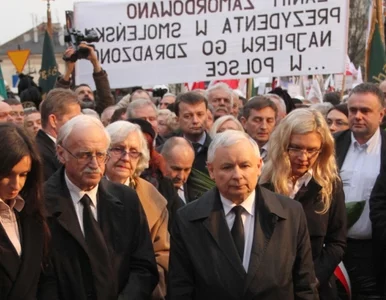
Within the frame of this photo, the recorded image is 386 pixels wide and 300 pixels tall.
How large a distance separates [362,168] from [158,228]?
6.17ft

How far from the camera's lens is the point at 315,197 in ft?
18.9

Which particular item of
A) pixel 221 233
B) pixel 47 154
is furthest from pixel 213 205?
pixel 47 154

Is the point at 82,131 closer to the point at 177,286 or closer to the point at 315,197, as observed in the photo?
the point at 177,286

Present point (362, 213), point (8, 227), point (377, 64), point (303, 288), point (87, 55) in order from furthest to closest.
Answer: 1. point (377, 64)
2. point (87, 55)
3. point (362, 213)
4. point (303, 288)
5. point (8, 227)

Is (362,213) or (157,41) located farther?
(157,41)

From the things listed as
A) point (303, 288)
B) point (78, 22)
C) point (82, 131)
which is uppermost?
point (78, 22)

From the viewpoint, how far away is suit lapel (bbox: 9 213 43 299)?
4570 mm

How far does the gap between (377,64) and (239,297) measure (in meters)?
8.50

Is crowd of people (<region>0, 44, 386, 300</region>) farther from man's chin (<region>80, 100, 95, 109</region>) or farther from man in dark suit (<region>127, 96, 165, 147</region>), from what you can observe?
man's chin (<region>80, 100, 95, 109</region>)

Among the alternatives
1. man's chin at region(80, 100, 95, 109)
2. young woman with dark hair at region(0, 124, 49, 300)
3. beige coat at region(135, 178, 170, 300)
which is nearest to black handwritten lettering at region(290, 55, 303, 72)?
man's chin at region(80, 100, 95, 109)

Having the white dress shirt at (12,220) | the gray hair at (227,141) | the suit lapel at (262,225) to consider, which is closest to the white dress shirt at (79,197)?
the white dress shirt at (12,220)

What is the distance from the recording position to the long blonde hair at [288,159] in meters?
5.81

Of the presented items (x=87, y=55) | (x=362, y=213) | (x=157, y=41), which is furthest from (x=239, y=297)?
(x=157, y=41)

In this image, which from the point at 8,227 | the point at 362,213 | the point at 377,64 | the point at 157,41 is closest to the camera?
the point at 8,227
